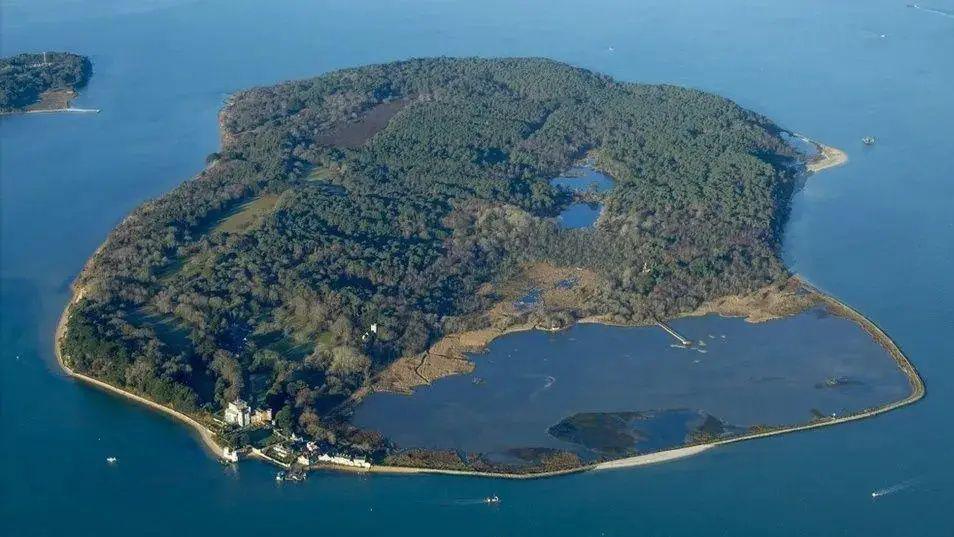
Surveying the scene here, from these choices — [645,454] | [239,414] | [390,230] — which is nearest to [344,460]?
[239,414]

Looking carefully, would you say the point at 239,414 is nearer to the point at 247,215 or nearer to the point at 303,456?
the point at 303,456

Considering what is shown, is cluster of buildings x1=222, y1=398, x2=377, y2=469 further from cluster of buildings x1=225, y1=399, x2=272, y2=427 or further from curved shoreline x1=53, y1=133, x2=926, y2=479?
cluster of buildings x1=225, y1=399, x2=272, y2=427

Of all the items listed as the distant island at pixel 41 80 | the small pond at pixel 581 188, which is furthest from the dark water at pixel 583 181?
the distant island at pixel 41 80

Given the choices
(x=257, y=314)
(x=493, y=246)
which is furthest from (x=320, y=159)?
(x=257, y=314)

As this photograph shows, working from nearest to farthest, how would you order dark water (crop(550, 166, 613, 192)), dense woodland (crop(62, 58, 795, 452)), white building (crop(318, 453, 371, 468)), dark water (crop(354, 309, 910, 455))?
white building (crop(318, 453, 371, 468)) → dark water (crop(354, 309, 910, 455)) → dense woodland (crop(62, 58, 795, 452)) → dark water (crop(550, 166, 613, 192))
